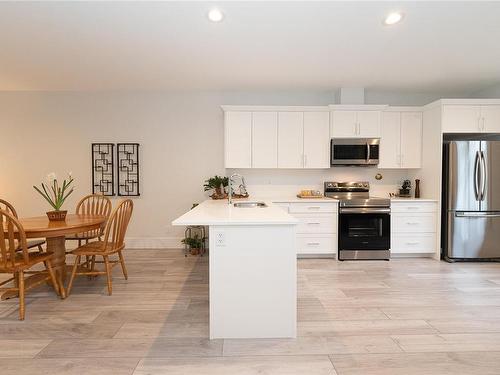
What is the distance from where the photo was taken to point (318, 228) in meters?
4.34

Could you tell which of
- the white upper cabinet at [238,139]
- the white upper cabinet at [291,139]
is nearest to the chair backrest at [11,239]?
the white upper cabinet at [238,139]

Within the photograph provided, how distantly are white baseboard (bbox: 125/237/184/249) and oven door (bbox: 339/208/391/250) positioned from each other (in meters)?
2.62

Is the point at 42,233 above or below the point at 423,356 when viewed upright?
above

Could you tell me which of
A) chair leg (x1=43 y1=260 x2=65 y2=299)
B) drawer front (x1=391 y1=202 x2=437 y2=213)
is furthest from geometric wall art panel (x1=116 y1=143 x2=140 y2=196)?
drawer front (x1=391 y1=202 x2=437 y2=213)

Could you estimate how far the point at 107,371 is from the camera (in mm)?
1824

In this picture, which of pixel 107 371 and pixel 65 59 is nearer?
pixel 107 371

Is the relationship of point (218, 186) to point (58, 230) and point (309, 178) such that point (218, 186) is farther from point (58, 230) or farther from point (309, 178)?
point (58, 230)

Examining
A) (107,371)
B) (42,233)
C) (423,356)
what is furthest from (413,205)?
(42,233)

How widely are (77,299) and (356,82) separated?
14.5ft

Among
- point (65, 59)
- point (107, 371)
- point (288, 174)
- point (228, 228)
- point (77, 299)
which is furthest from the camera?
point (288, 174)

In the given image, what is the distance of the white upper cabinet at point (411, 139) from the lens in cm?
463

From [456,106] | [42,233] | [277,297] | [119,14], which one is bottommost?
[277,297]

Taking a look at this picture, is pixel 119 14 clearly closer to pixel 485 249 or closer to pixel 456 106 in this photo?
pixel 456 106

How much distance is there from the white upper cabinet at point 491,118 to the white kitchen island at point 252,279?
149 inches
